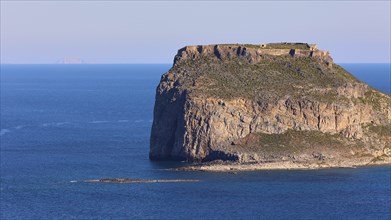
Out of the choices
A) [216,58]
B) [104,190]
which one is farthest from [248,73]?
[104,190]

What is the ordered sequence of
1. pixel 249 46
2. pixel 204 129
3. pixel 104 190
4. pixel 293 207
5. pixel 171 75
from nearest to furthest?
pixel 293 207, pixel 104 190, pixel 204 129, pixel 171 75, pixel 249 46

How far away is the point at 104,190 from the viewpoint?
115 meters

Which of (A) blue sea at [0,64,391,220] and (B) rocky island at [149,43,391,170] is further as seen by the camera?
(B) rocky island at [149,43,391,170]

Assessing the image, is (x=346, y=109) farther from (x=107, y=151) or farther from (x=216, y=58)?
(x=107, y=151)

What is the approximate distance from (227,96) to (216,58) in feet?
39.5

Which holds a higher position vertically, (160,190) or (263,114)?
(263,114)

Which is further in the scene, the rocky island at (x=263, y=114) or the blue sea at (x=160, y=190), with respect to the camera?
the rocky island at (x=263, y=114)

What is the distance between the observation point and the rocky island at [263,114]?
131750 millimetres

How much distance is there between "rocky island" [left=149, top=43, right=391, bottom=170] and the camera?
132 meters

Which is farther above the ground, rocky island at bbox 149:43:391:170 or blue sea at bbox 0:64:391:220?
rocky island at bbox 149:43:391:170

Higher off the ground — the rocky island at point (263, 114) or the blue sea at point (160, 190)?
the rocky island at point (263, 114)

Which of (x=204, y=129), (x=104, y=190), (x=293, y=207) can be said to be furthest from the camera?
(x=204, y=129)

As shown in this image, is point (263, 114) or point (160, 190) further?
point (263, 114)

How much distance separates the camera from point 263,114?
13462cm
